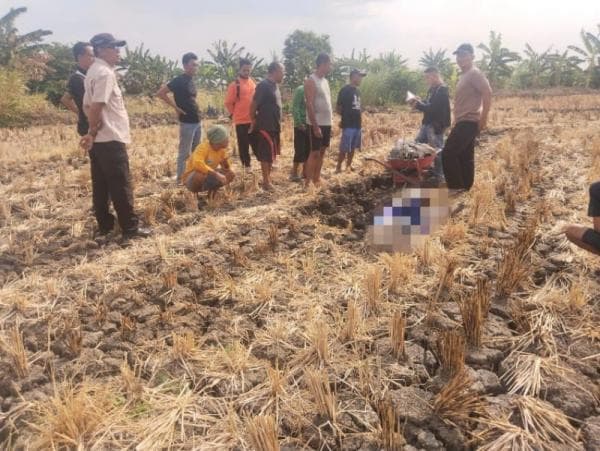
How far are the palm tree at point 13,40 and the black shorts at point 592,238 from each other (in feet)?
84.6

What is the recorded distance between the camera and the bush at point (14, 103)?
46.9 feet

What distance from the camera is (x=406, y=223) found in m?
3.91

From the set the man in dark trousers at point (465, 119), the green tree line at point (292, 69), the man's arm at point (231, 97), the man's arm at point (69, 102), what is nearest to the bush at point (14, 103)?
the green tree line at point (292, 69)

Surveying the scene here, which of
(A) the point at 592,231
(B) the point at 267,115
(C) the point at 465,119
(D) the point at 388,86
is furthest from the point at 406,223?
(D) the point at 388,86

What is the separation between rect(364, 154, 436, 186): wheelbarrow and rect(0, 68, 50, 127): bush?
45.4 feet

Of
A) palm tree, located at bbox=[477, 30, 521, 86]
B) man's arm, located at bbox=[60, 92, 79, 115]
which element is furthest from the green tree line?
man's arm, located at bbox=[60, 92, 79, 115]

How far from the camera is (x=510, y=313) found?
2865 millimetres

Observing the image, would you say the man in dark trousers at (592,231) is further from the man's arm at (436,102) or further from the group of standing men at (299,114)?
the man's arm at (436,102)

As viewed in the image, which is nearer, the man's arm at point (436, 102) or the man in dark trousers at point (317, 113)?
the man in dark trousers at point (317, 113)

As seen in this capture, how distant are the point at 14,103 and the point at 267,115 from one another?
12.9 metres

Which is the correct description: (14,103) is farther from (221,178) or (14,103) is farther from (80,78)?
(221,178)

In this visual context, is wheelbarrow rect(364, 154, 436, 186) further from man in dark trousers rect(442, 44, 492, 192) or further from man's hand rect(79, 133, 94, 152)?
man's hand rect(79, 133, 94, 152)

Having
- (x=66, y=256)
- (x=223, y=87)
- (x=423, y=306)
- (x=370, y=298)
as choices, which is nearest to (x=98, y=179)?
(x=66, y=256)

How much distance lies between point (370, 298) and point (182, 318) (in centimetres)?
127
